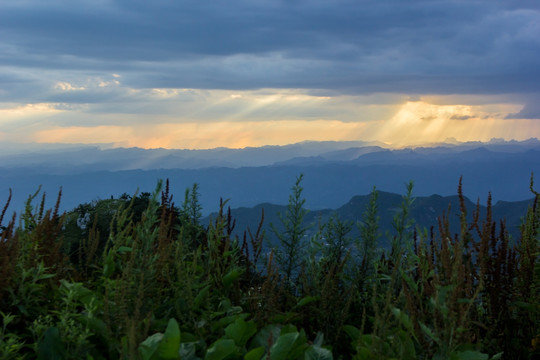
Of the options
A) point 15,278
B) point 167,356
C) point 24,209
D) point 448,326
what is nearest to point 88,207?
point 24,209

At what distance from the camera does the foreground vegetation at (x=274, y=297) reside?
297cm

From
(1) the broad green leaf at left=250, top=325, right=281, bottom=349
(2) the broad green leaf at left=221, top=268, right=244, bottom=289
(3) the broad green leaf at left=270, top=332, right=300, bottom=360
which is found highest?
(2) the broad green leaf at left=221, top=268, right=244, bottom=289

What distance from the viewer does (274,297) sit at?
12.8 feet

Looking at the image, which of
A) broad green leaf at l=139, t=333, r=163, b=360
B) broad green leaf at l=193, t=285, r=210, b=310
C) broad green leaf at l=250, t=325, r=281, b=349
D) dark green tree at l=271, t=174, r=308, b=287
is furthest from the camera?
dark green tree at l=271, t=174, r=308, b=287

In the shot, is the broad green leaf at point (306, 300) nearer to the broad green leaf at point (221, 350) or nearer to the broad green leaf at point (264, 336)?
the broad green leaf at point (264, 336)

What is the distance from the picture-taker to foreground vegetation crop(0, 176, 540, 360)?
2971 millimetres

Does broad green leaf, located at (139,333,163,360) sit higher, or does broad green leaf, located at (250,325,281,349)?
broad green leaf, located at (139,333,163,360)

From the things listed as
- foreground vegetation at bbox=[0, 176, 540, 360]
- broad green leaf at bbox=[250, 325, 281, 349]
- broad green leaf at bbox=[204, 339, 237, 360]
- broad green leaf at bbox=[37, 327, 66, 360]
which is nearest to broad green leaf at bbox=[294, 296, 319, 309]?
foreground vegetation at bbox=[0, 176, 540, 360]

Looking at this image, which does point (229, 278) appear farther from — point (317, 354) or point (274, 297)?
point (317, 354)

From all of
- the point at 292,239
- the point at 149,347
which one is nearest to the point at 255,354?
the point at 149,347

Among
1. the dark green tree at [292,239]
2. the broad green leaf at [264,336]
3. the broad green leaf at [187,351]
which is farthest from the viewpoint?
the dark green tree at [292,239]

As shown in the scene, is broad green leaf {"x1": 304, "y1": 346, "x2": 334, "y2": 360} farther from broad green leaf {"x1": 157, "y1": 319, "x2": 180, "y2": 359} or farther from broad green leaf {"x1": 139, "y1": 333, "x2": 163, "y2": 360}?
broad green leaf {"x1": 139, "y1": 333, "x2": 163, "y2": 360}

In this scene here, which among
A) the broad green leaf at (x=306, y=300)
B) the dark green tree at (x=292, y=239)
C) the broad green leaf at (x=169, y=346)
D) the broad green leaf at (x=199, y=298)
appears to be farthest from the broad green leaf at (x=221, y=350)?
the dark green tree at (x=292, y=239)

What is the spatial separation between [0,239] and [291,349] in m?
2.57
